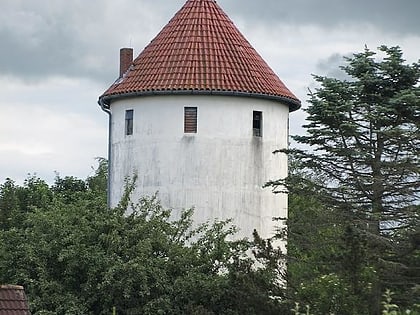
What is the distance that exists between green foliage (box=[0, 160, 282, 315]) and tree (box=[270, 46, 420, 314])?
10.5 ft

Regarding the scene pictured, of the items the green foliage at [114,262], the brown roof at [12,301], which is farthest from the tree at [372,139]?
the brown roof at [12,301]

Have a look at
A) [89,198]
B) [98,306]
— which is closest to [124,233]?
[98,306]

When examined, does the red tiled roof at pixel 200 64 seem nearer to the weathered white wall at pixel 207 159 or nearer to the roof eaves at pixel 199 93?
the roof eaves at pixel 199 93

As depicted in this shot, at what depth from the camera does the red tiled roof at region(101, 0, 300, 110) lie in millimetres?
37844

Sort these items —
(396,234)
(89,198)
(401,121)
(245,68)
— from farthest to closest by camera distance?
(245,68), (89,198), (401,121), (396,234)

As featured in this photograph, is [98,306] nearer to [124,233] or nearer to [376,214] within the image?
[124,233]

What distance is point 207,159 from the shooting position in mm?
37781

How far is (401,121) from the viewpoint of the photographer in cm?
3225

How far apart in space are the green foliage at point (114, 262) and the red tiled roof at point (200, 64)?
18.8ft

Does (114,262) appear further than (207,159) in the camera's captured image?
No

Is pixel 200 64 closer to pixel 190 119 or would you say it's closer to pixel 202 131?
pixel 190 119

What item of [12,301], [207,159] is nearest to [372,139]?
[207,159]

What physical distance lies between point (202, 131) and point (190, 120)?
1.67 ft

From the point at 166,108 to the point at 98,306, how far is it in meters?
9.11
